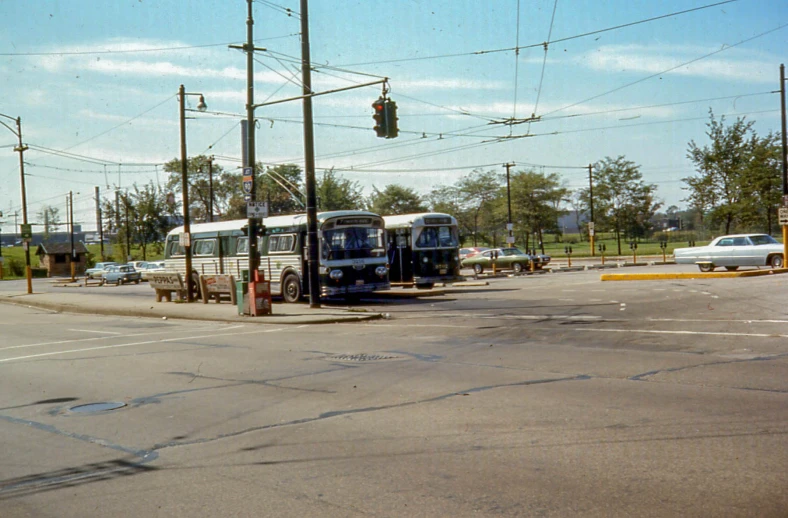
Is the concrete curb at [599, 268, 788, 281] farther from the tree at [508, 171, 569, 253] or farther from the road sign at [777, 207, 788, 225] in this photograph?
the tree at [508, 171, 569, 253]

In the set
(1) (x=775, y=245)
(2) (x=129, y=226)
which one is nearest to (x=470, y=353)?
(1) (x=775, y=245)

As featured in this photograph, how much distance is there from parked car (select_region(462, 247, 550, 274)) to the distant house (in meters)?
64.3

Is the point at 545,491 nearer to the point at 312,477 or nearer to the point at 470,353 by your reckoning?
the point at 312,477

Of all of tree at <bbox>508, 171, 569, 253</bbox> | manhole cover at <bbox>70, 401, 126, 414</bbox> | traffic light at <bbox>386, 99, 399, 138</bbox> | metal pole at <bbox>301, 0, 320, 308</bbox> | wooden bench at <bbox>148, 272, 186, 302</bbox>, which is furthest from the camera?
tree at <bbox>508, 171, 569, 253</bbox>

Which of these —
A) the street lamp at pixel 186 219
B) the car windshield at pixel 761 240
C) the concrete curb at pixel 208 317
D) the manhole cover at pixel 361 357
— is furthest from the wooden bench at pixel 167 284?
the car windshield at pixel 761 240

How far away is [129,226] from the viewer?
315 feet

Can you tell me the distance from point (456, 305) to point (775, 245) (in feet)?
56.3

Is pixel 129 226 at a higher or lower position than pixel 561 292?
higher

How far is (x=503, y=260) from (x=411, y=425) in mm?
39424

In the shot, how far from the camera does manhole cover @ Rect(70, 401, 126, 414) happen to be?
8.65 m

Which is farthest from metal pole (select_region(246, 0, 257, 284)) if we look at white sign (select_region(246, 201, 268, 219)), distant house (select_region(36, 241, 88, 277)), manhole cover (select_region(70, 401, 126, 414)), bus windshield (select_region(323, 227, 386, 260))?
distant house (select_region(36, 241, 88, 277))

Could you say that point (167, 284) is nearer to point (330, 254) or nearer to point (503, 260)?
point (330, 254)

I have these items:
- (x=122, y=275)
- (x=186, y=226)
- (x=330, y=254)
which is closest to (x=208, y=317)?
(x=330, y=254)

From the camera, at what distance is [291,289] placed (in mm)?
26766
